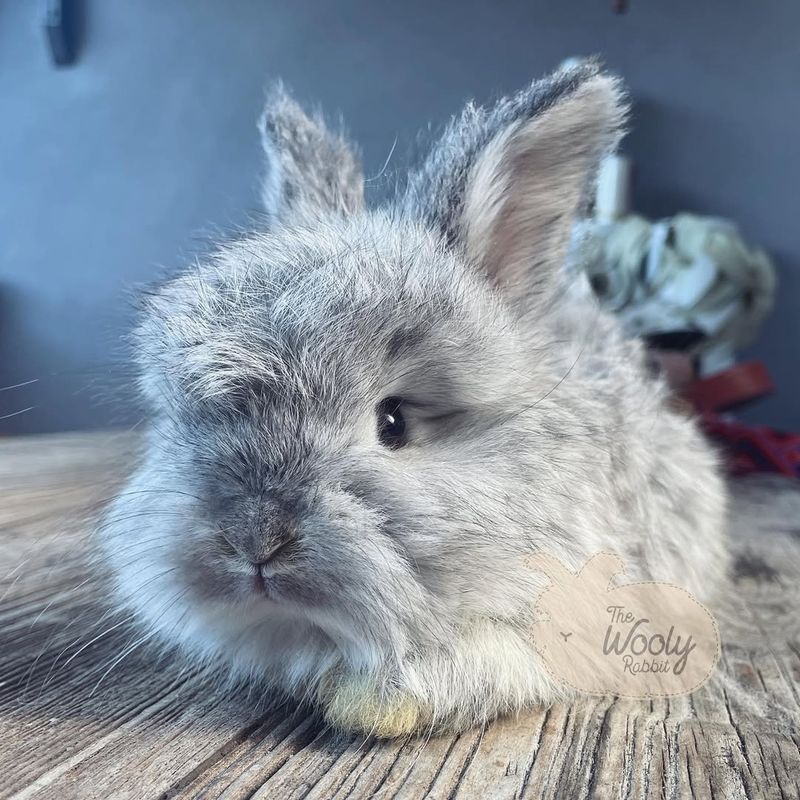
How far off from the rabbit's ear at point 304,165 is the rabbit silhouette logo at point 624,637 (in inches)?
21.3

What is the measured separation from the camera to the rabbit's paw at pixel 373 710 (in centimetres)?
58

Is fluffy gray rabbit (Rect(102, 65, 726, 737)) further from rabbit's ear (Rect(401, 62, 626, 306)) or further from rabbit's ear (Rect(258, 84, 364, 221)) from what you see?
rabbit's ear (Rect(258, 84, 364, 221))

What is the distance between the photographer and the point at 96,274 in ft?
3.34

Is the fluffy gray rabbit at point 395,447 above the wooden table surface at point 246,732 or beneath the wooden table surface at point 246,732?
above

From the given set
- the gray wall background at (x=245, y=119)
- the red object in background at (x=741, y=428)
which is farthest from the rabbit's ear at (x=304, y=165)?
the red object in background at (x=741, y=428)

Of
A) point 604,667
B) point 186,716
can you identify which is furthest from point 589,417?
point 186,716

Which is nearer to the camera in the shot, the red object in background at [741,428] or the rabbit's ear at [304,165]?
the rabbit's ear at [304,165]

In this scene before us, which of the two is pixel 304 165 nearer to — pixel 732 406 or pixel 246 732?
pixel 246 732

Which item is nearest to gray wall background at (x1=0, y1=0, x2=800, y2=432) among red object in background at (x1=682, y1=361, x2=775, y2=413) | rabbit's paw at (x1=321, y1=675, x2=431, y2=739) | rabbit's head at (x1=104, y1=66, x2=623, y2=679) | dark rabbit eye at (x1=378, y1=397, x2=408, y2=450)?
rabbit's head at (x1=104, y1=66, x2=623, y2=679)

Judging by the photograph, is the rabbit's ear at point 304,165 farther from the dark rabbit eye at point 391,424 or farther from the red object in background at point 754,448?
the red object in background at point 754,448

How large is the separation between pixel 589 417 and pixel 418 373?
233mm

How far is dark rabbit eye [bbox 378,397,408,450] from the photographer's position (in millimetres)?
656

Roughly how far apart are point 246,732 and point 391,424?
27 cm

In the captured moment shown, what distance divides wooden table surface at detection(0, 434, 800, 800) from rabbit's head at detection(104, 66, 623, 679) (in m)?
0.07
